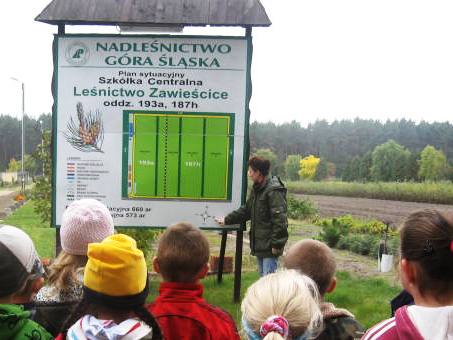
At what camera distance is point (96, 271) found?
2.04 metres

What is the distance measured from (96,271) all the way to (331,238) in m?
8.13

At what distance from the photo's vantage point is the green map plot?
237 inches

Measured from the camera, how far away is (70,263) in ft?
8.93

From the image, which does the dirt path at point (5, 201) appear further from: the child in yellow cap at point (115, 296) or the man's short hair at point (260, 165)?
the child in yellow cap at point (115, 296)

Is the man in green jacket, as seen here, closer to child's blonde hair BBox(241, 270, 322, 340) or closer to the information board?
the information board

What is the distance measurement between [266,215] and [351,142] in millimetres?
12034

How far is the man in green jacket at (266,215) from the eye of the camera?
5543 mm


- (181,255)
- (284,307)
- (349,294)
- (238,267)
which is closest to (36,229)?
(238,267)

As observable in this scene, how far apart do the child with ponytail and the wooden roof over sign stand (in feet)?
13.8

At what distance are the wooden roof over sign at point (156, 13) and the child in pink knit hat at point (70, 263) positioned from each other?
3424 millimetres

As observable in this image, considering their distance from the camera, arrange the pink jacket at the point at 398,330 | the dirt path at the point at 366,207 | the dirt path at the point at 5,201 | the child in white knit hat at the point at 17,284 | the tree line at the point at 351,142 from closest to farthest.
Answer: the pink jacket at the point at 398,330 → the child in white knit hat at the point at 17,284 → the dirt path at the point at 366,207 → the tree line at the point at 351,142 → the dirt path at the point at 5,201

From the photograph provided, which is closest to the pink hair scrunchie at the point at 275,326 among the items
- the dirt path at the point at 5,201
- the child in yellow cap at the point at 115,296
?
the child in yellow cap at the point at 115,296

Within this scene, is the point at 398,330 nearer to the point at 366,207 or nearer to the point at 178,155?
the point at 178,155

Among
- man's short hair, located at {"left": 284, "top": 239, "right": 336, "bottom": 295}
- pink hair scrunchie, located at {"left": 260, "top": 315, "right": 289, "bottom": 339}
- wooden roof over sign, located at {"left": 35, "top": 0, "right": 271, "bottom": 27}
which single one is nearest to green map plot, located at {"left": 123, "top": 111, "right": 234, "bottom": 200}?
wooden roof over sign, located at {"left": 35, "top": 0, "right": 271, "bottom": 27}
